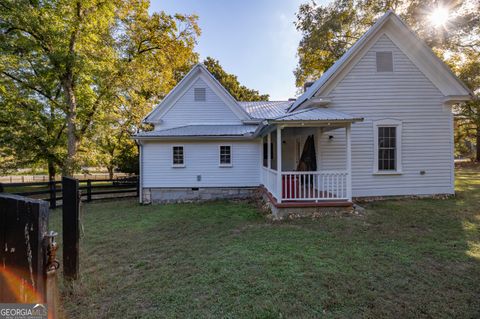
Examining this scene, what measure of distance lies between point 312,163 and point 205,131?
5.18 meters

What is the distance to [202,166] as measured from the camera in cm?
1107

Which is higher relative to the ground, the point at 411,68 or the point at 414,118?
the point at 411,68

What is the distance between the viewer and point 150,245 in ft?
17.7

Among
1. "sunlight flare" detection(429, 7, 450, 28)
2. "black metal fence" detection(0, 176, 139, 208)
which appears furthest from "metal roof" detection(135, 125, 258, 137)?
"sunlight flare" detection(429, 7, 450, 28)

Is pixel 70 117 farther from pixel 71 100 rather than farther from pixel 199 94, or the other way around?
pixel 199 94

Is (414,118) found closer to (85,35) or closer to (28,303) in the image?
(28,303)

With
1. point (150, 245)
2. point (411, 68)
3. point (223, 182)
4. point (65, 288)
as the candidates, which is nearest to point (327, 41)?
point (411, 68)

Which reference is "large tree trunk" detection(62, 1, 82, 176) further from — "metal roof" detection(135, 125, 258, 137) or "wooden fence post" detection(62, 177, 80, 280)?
"wooden fence post" detection(62, 177, 80, 280)

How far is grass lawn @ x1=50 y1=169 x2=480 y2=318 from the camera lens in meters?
2.97

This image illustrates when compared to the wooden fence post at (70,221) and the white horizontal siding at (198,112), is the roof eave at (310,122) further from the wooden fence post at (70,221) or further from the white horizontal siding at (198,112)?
the white horizontal siding at (198,112)

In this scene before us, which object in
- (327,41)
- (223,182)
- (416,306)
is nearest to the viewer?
(416,306)

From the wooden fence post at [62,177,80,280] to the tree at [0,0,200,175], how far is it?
12372 mm

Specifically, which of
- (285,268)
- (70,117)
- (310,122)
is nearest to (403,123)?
(310,122)

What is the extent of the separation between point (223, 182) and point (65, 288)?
7.92m
